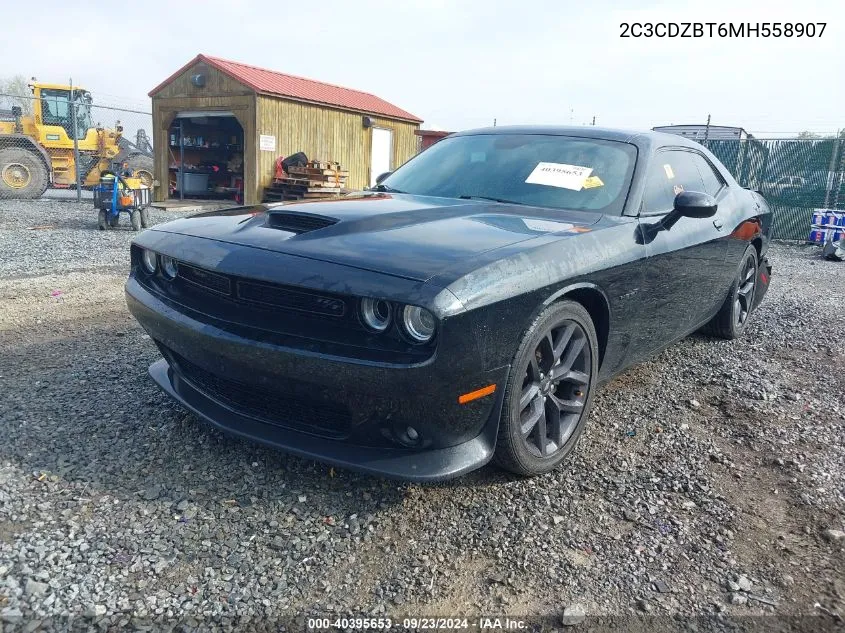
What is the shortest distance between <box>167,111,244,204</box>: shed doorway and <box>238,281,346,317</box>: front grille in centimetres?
1485

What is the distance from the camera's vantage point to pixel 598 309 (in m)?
2.88

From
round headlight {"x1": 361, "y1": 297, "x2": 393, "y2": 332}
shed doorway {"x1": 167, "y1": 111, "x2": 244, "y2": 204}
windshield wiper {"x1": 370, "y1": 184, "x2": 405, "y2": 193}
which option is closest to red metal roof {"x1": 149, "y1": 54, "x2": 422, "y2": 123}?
shed doorway {"x1": 167, "y1": 111, "x2": 244, "y2": 204}

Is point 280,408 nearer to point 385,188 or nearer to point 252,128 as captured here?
point 385,188

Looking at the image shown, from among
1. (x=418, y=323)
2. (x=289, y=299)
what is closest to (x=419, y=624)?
(x=418, y=323)

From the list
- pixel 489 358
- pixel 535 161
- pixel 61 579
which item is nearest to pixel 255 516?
pixel 61 579

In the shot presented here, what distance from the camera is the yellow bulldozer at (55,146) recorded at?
15.3 meters

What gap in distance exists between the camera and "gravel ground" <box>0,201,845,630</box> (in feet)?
6.34

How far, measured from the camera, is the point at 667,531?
2.34 m

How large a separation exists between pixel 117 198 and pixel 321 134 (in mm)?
6937

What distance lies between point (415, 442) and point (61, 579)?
1.14 metres

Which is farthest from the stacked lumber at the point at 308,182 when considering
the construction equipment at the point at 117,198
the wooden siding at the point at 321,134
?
the construction equipment at the point at 117,198

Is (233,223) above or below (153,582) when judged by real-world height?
above

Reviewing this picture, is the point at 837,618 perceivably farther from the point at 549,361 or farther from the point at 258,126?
the point at 258,126

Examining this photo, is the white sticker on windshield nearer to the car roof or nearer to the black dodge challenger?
the black dodge challenger
